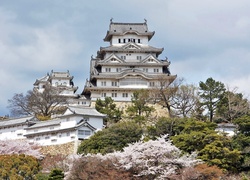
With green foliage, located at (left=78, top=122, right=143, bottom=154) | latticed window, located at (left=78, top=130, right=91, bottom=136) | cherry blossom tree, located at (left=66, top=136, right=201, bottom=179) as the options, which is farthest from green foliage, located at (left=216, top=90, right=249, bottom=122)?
cherry blossom tree, located at (left=66, top=136, right=201, bottom=179)

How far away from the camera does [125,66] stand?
161 feet

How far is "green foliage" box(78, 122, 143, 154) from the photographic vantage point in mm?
29016

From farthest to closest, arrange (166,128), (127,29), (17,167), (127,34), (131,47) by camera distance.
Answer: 1. (127,29)
2. (127,34)
3. (131,47)
4. (166,128)
5. (17,167)

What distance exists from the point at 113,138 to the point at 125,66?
67.9ft

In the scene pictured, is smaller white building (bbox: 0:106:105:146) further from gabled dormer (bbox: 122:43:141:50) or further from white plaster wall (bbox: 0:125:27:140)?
gabled dormer (bbox: 122:43:141:50)

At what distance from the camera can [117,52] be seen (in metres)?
50.8

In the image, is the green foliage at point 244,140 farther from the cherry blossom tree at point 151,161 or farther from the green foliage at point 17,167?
the green foliage at point 17,167

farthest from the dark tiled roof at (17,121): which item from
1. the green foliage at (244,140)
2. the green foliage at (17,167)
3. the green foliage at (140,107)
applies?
the green foliage at (244,140)

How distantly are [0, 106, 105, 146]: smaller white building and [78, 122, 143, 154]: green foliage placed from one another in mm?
2977

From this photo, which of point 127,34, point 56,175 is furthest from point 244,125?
point 127,34

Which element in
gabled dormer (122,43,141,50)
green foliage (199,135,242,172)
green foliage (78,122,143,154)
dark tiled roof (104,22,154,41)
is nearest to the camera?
green foliage (199,135,242,172)

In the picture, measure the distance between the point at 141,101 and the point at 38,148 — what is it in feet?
32.8

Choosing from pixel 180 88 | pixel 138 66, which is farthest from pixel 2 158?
pixel 138 66

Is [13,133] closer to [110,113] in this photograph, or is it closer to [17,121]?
[17,121]
